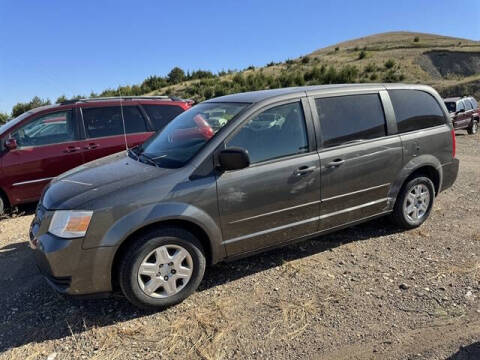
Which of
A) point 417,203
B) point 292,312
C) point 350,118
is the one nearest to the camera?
point 292,312

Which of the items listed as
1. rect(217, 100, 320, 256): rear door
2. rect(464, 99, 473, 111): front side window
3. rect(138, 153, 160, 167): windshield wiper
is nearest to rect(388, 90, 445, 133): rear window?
rect(217, 100, 320, 256): rear door

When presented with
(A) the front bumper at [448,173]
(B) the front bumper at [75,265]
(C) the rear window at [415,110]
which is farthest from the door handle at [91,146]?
(A) the front bumper at [448,173]

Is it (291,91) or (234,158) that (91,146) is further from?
(234,158)

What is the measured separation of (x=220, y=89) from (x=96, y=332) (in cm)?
3002

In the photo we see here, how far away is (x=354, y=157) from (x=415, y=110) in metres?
1.26

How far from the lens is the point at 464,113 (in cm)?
1584

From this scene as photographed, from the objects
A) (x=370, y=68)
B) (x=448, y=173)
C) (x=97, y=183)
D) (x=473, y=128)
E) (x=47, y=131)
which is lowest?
(x=473, y=128)

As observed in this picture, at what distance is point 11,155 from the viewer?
601cm

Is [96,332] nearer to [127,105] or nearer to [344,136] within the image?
[344,136]

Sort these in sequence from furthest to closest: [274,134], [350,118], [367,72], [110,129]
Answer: [367,72] → [110,129] → [350,118] → [274,134]

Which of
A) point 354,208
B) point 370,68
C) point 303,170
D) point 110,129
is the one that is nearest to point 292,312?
point 303,170

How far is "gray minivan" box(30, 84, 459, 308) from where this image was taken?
3.16m

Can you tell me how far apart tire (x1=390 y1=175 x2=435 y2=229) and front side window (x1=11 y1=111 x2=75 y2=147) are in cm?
498

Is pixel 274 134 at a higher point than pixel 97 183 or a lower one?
higher
